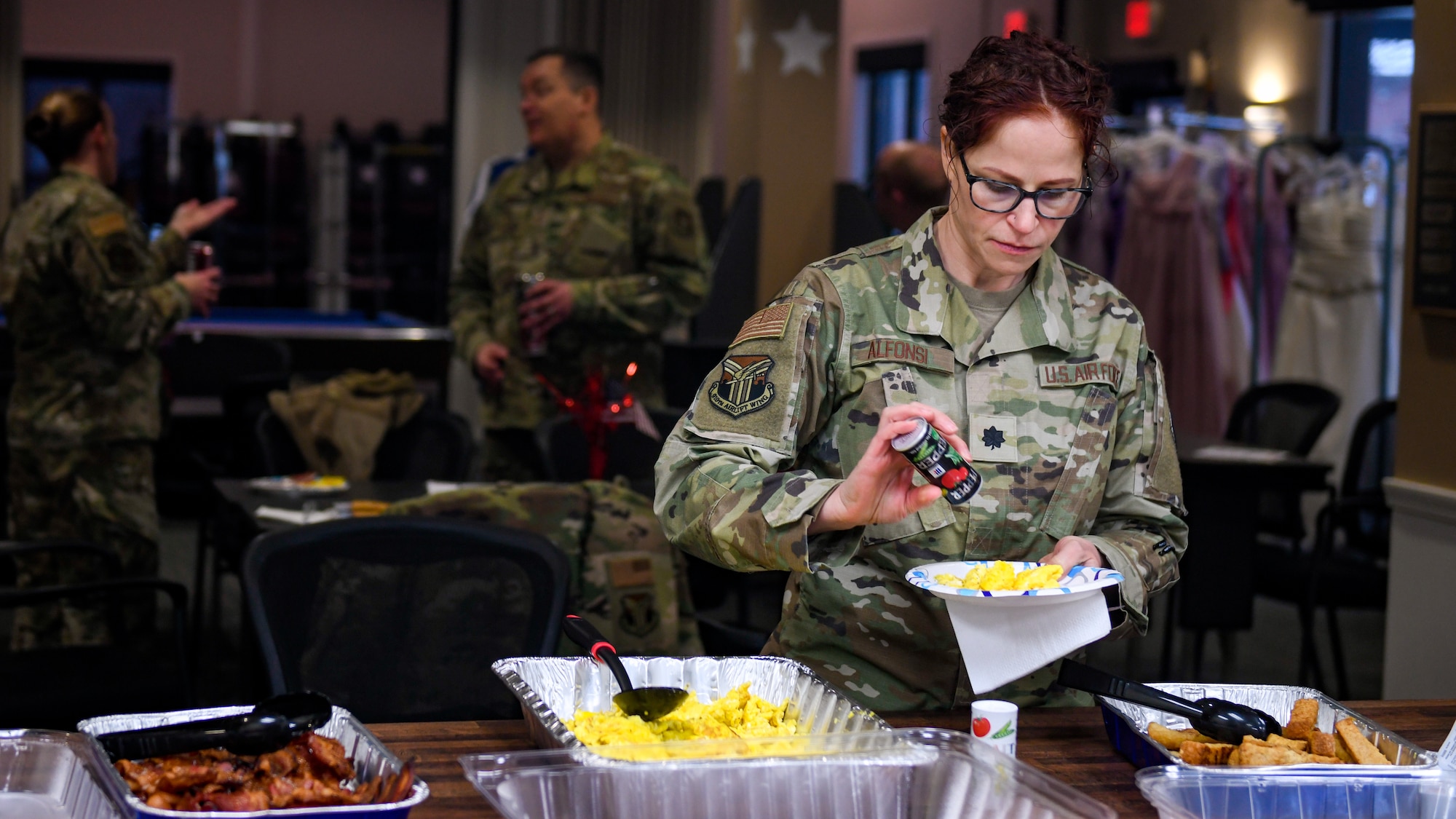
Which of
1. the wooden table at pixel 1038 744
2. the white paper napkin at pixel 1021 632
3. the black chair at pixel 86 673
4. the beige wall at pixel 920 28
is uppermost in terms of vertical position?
the beige wall at pixel 920 28

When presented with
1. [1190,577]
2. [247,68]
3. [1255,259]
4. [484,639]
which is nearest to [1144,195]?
[1255,259]

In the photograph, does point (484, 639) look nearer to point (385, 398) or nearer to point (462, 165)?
point (385, 398)

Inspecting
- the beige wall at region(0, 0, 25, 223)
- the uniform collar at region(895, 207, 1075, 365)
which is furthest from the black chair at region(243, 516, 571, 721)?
the beige wall at region(0, 0, 25, 223)

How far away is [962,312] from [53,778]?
105cm

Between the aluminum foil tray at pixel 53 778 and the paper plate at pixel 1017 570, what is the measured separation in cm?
73

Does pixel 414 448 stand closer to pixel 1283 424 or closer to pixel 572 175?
pixel 572 175

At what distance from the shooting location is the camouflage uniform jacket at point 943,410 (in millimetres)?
1664

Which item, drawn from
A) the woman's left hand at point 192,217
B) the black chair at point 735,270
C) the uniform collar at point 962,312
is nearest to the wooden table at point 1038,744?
the uniform collar at point 962,312

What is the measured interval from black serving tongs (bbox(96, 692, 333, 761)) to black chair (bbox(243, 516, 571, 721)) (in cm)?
79

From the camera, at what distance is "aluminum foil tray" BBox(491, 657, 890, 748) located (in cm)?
144

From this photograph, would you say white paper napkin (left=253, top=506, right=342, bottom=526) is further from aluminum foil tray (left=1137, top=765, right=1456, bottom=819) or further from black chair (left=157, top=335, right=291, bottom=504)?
aluminum foil tray (left=1137, top=765, right=1456, bottom=819)

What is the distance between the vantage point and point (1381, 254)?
243 inches

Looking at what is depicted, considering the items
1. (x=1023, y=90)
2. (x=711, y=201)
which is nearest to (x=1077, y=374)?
(x=1023, y=90)

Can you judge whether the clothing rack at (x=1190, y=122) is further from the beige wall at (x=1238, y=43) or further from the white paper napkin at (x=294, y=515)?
the white paper napkin at (x=294, y=515)
